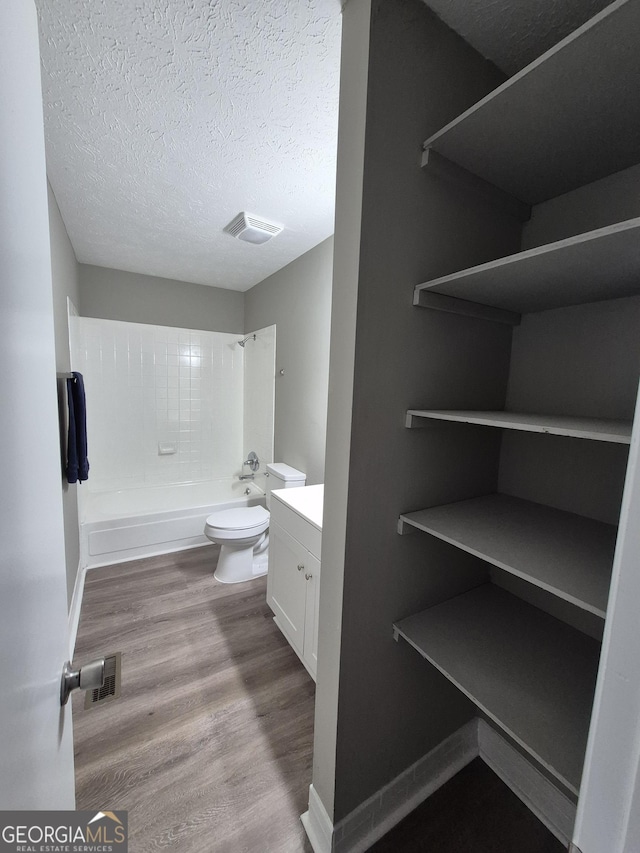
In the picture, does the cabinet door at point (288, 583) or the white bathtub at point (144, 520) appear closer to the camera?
the cabinet door at point (288, 583)

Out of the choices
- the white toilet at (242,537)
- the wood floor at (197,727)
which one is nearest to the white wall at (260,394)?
the white toilet at (242,537)

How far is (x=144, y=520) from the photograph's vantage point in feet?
9.26

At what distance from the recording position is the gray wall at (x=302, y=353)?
2.39 m

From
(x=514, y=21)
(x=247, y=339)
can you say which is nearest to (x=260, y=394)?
(x=247, y=339)

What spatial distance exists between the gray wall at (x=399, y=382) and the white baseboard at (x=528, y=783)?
320mm

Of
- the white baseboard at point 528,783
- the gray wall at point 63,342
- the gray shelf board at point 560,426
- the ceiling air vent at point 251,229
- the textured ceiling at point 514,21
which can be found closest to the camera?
the gray shelf board at point 560,426

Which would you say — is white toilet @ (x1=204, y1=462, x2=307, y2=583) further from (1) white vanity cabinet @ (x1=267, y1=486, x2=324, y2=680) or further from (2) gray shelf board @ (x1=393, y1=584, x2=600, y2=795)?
(2) gray shelf board @ (x1=393, y1=584, x2=600, y2=795)

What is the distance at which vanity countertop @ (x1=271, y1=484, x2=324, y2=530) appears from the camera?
1.58m

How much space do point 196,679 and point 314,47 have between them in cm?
259

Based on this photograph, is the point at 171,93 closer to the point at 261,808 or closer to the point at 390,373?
the point at 390,373

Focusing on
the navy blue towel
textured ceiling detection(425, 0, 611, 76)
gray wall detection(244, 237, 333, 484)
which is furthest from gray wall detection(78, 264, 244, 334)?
textured ceiling detection(425, 0, 611, 76)

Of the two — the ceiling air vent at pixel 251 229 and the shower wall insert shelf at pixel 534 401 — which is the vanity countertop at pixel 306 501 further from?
the ceiling air vent at pixel 251 229

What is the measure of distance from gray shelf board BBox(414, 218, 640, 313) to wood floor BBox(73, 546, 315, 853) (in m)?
1.78

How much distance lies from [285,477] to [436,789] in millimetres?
1747
